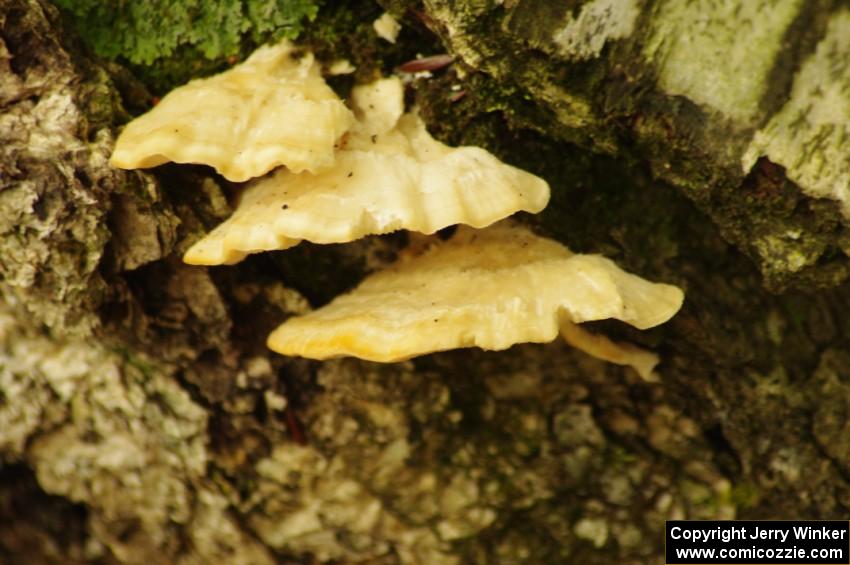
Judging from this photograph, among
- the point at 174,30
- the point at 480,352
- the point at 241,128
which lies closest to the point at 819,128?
the point at 480,352

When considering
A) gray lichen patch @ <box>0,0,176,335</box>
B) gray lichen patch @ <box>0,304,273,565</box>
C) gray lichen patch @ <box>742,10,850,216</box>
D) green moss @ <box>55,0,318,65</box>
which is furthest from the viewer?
gray lichen patch @ <box>0,304,273,565</box>

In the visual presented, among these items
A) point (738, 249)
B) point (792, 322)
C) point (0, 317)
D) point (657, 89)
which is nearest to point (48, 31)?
point (0, 317)

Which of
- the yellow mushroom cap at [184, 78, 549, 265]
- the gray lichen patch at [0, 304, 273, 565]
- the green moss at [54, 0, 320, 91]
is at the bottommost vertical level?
the gray lichen patch at [0, 304, 273, 565]

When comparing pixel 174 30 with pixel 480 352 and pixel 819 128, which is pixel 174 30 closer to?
pixel 480 352

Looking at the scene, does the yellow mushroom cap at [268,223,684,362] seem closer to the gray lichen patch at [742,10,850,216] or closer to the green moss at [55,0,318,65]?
the gray lichen patch at [742,10,850,216]

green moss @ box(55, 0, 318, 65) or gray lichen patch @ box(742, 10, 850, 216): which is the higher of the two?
gray lichen patch @ box(742, 10, 850, 216)

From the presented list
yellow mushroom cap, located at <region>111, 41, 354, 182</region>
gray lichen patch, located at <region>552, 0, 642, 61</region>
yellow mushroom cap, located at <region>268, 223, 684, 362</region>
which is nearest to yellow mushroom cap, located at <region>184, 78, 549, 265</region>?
yellow mushroom cap, located at <region>111, 41, 354, 182</region>

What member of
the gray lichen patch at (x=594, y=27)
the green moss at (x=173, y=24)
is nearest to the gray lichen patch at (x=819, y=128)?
the gray lichen patch at (x=594, y=27)
